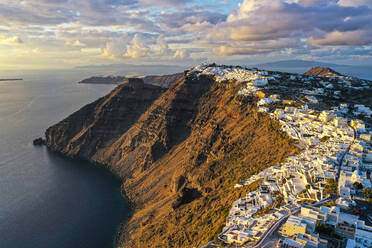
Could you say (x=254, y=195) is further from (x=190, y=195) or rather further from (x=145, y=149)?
(x=145, y=149)

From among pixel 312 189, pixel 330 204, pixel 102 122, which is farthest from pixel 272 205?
pixel 102 122

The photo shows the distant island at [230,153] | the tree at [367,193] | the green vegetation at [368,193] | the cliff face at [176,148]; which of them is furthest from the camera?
the cliff face at [176,148]

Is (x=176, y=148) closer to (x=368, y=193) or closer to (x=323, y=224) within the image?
(x=368, y=193)

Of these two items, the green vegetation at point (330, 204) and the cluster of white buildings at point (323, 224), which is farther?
the green vegetation at point (330, 204)

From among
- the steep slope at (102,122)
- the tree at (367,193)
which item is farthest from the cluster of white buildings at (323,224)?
the steep slope at (102,122)

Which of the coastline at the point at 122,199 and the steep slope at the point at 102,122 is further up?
the steep slope at the point at 102,122

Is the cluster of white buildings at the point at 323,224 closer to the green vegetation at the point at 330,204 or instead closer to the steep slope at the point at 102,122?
the green vegetation at the point at 330,204

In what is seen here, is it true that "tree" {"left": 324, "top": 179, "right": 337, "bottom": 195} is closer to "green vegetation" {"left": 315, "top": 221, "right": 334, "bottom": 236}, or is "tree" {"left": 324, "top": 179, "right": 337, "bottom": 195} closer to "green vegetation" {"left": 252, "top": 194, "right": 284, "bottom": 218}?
"green vegetation" {"left": 252, "top": 194, "right": 284, "bottom": 218}
